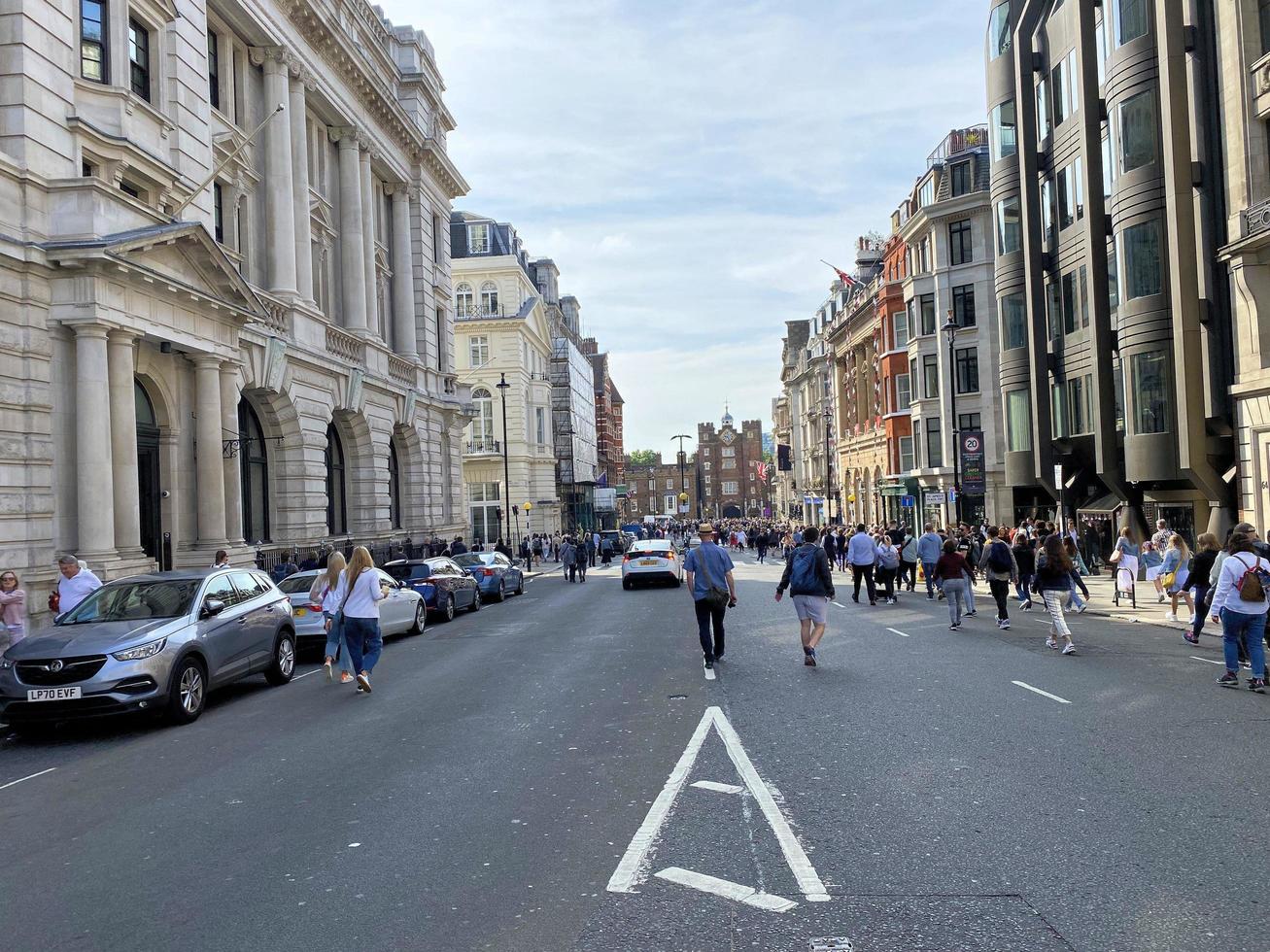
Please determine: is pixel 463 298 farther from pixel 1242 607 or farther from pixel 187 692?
pixel 1242 607

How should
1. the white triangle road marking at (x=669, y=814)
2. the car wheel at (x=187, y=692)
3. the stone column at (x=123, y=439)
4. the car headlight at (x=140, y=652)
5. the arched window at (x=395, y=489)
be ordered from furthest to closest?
the arched window at (x=395, y=489)
the stone column at (x=123, y=439)
the car wheel at (x=187, y=692)
the car headlight at (x=140, y=652)
the white triangle road marking at (x=669, y=814)

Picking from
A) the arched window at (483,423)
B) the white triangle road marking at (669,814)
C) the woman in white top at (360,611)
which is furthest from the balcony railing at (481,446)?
the white triangle road marking at (669,814)

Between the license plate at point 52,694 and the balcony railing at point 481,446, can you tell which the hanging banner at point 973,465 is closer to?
the license plate at point 52,694

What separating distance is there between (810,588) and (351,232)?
86.4 feet

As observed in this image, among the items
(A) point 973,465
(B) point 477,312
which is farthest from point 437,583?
(B) point 477,312

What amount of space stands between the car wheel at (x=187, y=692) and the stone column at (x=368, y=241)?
83.1 feet

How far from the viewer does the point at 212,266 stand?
21.2 metres

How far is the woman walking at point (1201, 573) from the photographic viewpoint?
1325cm

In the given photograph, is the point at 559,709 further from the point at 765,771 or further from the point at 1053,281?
the point at 1053,281

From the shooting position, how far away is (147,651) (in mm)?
10211

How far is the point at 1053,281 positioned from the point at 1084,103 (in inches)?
244

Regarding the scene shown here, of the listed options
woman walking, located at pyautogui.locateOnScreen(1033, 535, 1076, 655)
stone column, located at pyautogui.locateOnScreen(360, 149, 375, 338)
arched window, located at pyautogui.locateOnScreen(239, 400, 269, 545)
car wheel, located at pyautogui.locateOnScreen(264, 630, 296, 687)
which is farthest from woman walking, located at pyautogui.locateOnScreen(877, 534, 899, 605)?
stone column, located at pyautogui.locateOnScreen(360, 149, 375, 338)

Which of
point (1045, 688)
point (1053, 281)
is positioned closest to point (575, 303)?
point (1053, 281)

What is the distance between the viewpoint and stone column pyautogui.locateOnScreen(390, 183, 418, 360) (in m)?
39.9
